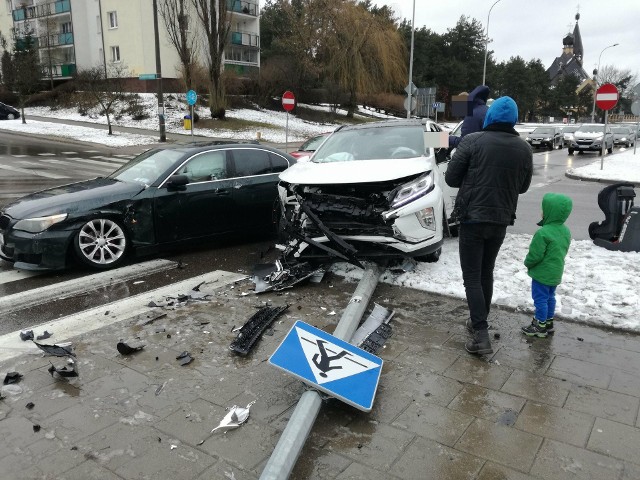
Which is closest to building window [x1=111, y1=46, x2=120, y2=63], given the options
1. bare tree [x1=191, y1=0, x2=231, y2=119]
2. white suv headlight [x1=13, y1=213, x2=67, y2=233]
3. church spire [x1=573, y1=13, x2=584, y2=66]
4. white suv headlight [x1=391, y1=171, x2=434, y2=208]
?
bare tree [x1=191, y1=0, x2=231, y2=119]

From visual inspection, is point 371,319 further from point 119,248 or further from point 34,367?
point 119,248

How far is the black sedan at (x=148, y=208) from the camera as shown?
244 inches

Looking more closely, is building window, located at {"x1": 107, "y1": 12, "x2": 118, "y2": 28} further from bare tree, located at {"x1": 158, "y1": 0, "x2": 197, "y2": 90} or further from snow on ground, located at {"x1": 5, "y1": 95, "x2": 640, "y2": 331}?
snow on ground, located at {"x1": 5, "y1": 95, "x2": 640, "y2": 331}

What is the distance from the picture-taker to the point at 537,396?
3.63 metres

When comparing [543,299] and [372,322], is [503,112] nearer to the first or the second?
[543,299]

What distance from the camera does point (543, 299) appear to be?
14.9 feet

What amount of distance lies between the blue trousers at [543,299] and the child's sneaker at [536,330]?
4cm

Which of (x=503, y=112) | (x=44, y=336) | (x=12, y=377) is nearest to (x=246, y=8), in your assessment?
(x=44, y=336)

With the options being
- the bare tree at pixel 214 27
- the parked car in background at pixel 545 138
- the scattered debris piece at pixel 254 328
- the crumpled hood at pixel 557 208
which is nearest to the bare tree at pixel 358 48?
the bare tree at pixel 214 27

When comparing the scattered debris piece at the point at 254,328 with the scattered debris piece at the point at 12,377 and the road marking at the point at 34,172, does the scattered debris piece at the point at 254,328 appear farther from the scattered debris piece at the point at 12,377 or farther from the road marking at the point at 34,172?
the road marking at the point at 34,172

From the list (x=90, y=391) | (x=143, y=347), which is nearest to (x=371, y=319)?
(x=143, y=347)

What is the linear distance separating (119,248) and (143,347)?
2651mm

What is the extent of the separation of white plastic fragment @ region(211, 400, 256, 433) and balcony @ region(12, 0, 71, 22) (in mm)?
53441

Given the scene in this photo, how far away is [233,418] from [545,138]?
35.4m
